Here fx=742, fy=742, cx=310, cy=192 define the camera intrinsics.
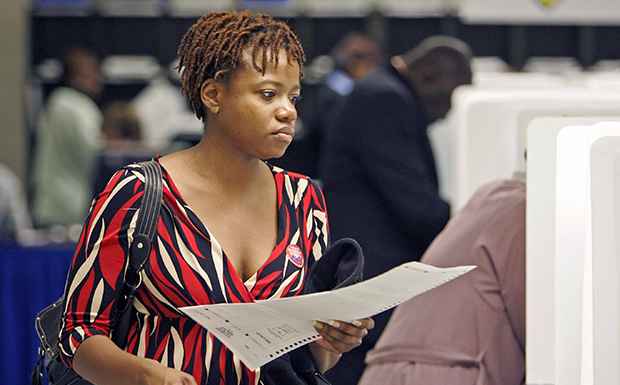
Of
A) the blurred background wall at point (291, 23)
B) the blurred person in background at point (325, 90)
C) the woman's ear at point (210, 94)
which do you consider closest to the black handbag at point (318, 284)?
the woman's ear at point (210, 94)

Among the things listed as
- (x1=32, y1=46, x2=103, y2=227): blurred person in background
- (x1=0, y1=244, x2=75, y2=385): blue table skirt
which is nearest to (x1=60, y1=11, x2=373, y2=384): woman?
(x1=0, y1=244, x2=75, y2=385): blue table skirt

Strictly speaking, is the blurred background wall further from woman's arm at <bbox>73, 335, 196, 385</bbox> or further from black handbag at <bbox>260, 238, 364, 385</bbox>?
woman's arm at <bbox>73, 335, 196, 385</bbox>

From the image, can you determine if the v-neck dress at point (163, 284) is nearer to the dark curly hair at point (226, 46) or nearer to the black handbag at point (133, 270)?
the black handbag at point (133, 270)

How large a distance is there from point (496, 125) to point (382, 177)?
1.24 feet

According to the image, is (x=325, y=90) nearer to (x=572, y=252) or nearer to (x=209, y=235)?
(x=572, y=252)

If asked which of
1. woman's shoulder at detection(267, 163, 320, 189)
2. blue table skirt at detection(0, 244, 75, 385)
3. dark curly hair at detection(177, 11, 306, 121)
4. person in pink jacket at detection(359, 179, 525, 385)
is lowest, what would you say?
blue table skirt at detection(0, 244, 75, 385)

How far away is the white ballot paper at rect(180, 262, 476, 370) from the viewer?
844 mm

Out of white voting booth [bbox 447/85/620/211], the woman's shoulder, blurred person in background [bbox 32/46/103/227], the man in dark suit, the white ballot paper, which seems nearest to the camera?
the white ballot paper

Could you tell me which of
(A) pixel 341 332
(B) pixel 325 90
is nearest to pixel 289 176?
(A) pixel 341 332

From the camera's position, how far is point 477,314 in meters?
1.32

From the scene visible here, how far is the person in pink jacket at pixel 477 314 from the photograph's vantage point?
4.31 ft

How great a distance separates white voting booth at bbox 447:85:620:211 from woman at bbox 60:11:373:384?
2.84 feet

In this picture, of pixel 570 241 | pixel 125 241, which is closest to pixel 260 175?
pixel 125 241

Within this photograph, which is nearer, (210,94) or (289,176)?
(210,94)
